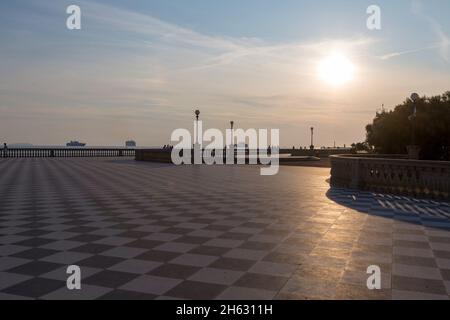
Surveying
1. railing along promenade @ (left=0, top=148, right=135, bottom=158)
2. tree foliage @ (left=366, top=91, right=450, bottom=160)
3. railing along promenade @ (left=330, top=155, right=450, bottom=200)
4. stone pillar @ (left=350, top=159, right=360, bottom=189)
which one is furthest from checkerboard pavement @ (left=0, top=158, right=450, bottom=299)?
railing along promenade @ (left=0, top=148, right=135, bottom=158)

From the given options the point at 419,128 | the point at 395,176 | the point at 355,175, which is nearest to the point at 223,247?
the point at 395,176

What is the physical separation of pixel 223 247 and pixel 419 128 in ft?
76.6

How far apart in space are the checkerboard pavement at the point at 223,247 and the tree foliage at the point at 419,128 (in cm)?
1498

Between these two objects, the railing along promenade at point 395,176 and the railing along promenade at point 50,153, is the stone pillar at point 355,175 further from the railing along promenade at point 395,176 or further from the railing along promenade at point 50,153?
the railing along promenade at point 50,153

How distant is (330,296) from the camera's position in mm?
5223

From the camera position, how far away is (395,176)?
1536 cm

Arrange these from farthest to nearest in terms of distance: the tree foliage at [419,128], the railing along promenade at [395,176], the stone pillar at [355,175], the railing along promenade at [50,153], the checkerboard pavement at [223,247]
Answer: the railing along promenade at [50,153]
the tree foliage at [419,128]
the stone pillar at [355,175]
the railing along promenade at [395,176]
the checkerboard pavement at [223,247]

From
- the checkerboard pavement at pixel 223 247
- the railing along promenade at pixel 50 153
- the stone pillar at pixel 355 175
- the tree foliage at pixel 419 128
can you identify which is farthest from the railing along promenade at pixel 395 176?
the railing along promenade at pixel 50 153

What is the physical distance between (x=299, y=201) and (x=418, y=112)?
17578 mm

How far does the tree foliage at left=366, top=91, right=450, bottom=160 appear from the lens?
1064 inches

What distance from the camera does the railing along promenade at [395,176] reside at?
13766 mm

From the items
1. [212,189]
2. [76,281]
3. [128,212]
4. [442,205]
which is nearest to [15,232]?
[128,212]

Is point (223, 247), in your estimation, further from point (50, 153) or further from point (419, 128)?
point (50, 153)
